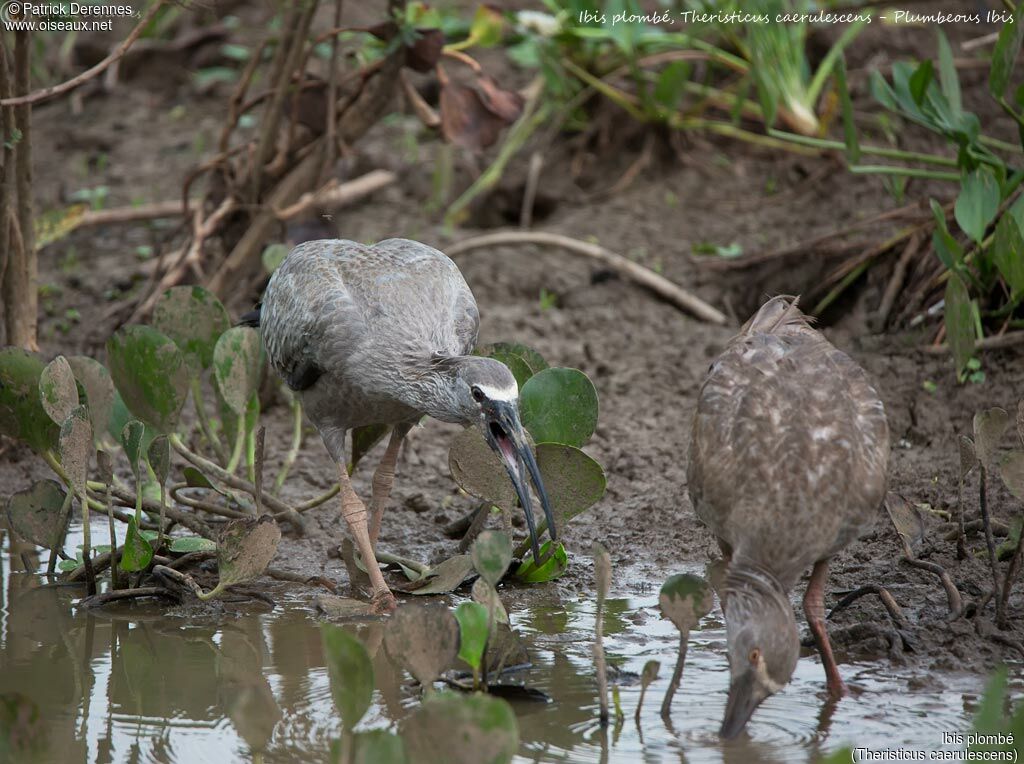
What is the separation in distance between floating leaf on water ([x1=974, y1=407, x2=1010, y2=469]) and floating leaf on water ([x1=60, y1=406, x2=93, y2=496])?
334 cm

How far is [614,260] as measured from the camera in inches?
334

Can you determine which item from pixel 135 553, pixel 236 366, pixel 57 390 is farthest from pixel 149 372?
pixel 135 553

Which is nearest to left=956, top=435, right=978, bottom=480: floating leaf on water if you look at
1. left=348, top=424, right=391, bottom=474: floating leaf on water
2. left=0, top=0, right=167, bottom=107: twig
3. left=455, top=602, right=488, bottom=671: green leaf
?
left=455, top=602, right=488, bottom=671: green leaf

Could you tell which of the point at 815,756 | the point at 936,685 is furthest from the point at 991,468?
the point at 815,756

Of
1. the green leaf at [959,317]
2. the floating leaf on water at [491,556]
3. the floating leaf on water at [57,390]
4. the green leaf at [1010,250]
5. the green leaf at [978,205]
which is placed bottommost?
the floating leaf on water at [491,556]

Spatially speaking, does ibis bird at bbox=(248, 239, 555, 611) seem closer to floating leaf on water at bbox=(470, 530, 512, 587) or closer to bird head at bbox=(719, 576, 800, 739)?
floating leaf on water at bbox=(470, 530, 512, 587)

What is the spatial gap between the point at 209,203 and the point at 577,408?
12.3 ft

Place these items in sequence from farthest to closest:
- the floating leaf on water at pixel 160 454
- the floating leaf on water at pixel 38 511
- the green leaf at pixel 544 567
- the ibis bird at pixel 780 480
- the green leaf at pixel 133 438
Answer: the green leaf at pixel 544 567 < the floating leaf on water at pixel 38 511 < the floating leaf on water at pixel 160 454 < the green leaf at pixel 133 438 < the ibis bird at pixel 780 480

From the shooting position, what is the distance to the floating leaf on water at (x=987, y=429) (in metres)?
4.71

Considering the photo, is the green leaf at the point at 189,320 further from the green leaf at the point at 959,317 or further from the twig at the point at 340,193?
the green leaf at the point at 959,317

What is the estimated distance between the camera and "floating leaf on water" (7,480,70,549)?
5297 mm

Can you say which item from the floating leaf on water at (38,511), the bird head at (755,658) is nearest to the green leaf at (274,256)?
the floating leaf on water at (38,511)

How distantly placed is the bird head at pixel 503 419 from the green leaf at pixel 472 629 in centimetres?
76

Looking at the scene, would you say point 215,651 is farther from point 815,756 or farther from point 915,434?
point 915,434
